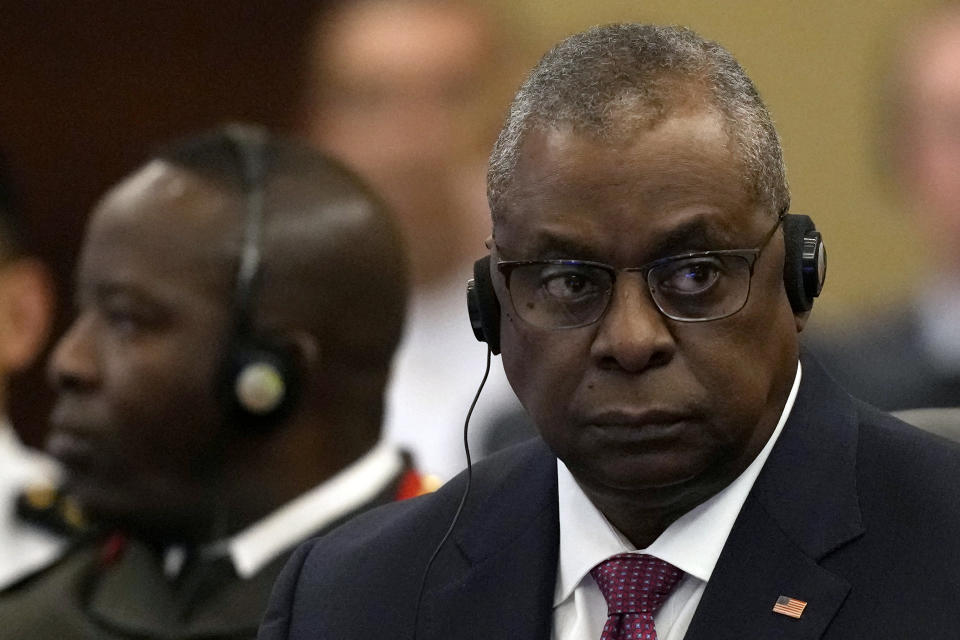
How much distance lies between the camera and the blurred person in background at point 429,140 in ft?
13.1

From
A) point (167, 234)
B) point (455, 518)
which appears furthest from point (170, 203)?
point (455, 518)

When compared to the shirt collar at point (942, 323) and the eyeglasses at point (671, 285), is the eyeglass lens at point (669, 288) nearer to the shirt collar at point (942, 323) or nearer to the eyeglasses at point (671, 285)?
the eyeglasses at point (671, 285)

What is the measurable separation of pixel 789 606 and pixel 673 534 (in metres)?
0.16

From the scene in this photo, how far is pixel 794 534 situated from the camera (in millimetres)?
1700

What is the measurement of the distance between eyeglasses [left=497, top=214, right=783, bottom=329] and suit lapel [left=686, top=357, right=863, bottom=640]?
0.21 meters

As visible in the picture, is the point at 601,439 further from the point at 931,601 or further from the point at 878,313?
the point at 878,313

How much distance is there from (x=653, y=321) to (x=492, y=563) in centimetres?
42

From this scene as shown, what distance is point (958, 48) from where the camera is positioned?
377cm

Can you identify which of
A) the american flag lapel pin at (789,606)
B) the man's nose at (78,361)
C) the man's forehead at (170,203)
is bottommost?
the man's nose at (78,361)

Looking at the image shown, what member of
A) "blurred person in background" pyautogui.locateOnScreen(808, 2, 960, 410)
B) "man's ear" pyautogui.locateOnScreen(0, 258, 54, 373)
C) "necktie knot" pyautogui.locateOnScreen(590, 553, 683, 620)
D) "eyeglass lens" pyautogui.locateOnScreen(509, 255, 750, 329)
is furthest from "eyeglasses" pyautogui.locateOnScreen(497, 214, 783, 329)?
"man's ear" pyautogui.locateOnScreen(0, 258, 54, 373)

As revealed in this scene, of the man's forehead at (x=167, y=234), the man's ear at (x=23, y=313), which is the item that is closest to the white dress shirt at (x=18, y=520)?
the man's ear at (x=23, y=313)

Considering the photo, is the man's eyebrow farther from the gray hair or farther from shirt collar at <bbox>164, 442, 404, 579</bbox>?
shirt collar at <bbox>164, 442, 404, 579</bbox>

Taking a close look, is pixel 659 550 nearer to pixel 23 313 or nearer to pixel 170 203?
pixel 170 203

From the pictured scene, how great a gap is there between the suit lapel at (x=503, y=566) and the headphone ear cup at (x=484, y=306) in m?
0.21
